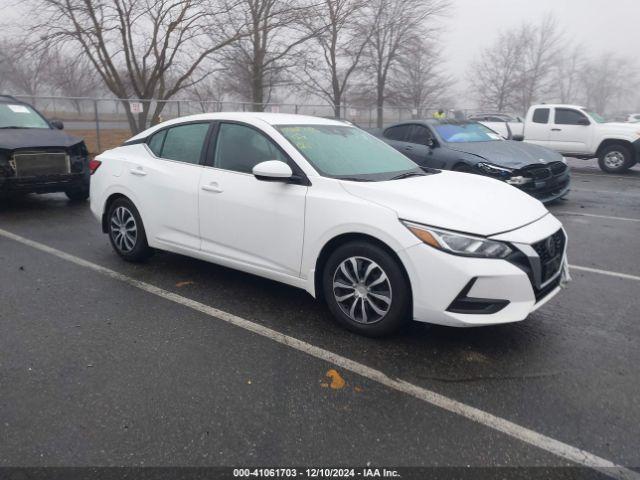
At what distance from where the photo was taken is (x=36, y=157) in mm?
7270

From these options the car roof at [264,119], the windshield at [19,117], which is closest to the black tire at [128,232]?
the car roof at [264,119]

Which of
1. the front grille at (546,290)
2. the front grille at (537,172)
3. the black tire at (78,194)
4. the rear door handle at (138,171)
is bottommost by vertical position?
the black tire at (78,194)

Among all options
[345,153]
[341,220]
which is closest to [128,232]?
[345,153]

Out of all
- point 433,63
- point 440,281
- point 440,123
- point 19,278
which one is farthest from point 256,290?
point 433,63

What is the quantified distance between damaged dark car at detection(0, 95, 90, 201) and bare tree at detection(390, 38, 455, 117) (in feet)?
77.0

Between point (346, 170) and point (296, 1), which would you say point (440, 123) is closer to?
point (346, 170)

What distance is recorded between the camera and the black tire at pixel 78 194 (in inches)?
321

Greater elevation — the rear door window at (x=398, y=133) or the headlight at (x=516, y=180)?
the rear door window at (x=398, y=133)

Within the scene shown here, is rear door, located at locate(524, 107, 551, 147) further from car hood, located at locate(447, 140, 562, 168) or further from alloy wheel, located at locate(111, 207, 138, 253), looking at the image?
alloy wheel, located at locate(111, 207, 138, 253)

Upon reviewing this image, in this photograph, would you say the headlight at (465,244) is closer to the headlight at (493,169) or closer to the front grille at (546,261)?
the front grille at (546,261)

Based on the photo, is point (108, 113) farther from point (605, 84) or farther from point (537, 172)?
point (605, 84)

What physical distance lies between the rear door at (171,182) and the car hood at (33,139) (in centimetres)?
333

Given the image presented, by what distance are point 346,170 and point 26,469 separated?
9.06 ft

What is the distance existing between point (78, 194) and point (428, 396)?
7.48 metres
